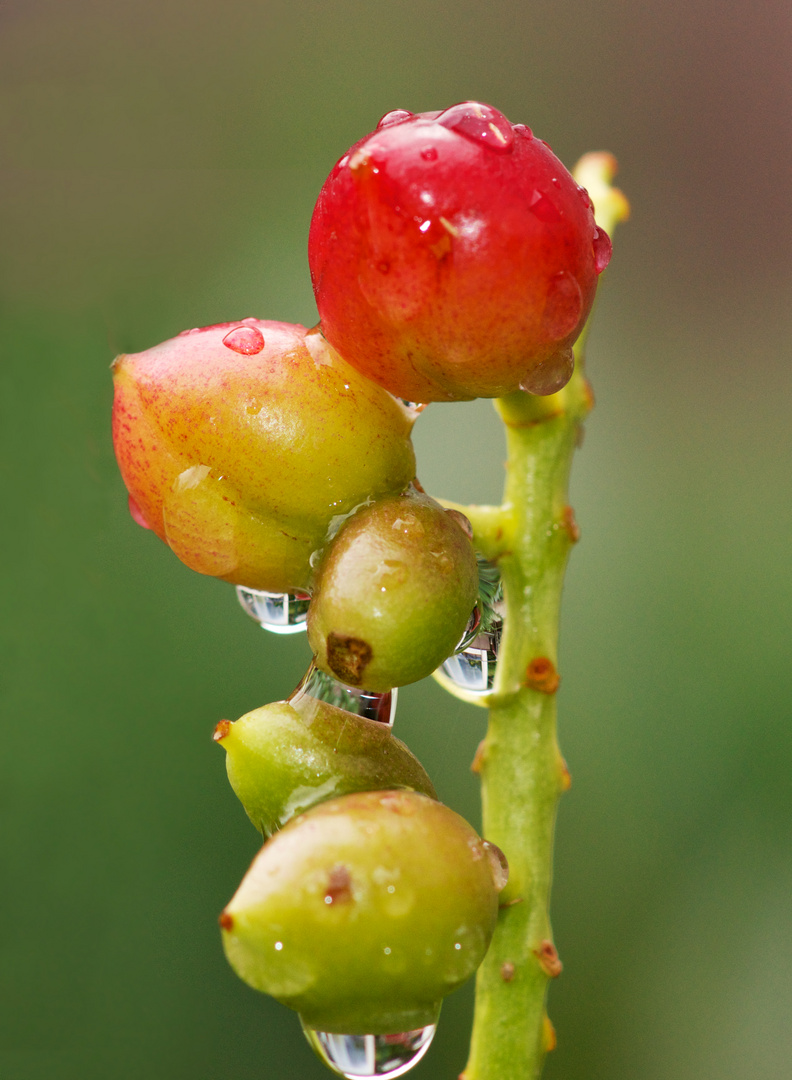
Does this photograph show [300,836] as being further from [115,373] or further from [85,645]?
[85,645]

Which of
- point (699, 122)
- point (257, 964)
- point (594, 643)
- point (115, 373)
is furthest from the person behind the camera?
point (699, 122)

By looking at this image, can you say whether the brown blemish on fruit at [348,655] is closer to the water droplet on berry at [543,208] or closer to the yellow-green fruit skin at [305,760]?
the yellow-green fruit skin at [305,760]

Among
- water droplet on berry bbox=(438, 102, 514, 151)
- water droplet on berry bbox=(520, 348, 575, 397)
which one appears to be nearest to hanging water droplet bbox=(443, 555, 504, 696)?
water droplet on berry bbox=(520, 348, 575, 397)

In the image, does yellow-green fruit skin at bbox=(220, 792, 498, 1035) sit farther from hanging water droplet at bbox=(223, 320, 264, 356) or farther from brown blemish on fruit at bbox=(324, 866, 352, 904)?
hanging water droplet at bbox=(223, 320, 264, 356)

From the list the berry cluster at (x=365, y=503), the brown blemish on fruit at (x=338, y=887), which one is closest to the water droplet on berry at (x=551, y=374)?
the berry cluster at (x=365, y=503)

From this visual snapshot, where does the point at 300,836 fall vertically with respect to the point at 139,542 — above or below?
above

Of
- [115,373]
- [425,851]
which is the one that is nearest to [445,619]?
[425,851]
